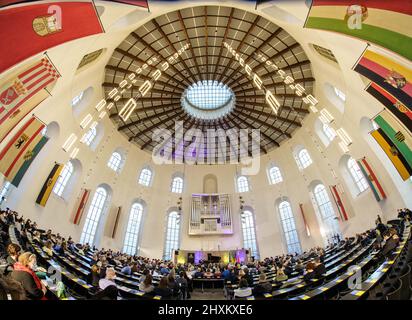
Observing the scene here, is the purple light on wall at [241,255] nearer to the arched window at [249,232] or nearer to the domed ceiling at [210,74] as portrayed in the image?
the arched window at [249,232]

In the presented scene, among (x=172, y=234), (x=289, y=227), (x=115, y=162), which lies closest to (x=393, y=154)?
→ (x=289, y=227)

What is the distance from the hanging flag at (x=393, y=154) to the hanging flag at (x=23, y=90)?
757 inches

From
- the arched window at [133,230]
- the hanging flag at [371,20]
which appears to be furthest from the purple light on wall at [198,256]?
the hanging flag at [371,20]

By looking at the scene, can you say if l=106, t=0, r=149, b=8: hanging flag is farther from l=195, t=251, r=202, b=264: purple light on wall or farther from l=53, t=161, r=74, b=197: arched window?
l=195, t=251, r=202, b=264: purple light on wall

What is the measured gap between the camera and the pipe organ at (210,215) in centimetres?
2558

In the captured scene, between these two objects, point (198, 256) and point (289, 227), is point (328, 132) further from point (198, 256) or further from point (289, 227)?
point (198, 256)

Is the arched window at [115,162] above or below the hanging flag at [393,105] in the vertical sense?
above

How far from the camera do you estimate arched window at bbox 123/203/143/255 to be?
23627 millimetres

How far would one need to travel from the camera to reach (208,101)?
84.0 ft
